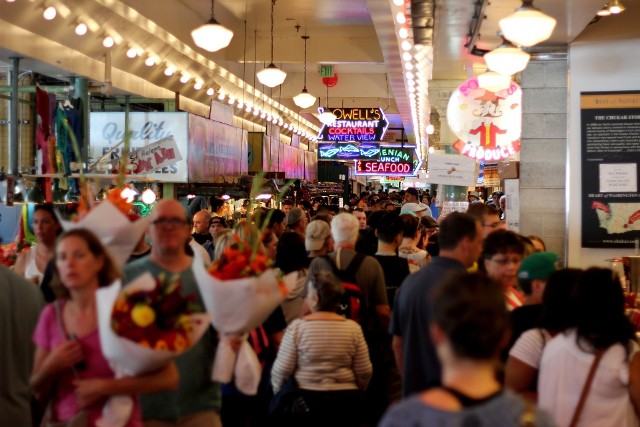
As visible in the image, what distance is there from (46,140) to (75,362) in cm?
779

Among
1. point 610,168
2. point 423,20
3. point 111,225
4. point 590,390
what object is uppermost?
point 423,20

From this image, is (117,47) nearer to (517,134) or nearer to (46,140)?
(46,140)

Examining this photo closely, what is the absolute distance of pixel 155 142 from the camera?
42.2ft

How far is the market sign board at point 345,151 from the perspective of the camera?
2667cm

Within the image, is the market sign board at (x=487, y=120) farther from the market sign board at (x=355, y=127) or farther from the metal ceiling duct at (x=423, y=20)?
the market sign board at (x=355, y=127)

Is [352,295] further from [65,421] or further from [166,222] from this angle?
[65,421]

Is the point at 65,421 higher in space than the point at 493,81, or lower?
lower

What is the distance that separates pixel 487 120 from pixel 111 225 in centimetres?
717

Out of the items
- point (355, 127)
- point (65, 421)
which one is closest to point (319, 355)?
point (65, 421)

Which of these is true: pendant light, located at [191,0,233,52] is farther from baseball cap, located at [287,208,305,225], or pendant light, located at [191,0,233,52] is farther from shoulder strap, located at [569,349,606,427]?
shoulder strap, located at [569,349,606,427]

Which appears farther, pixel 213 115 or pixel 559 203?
pixel 213 115

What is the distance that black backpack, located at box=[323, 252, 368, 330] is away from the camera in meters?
6.18

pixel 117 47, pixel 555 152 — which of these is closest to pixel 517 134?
pixel 555 152

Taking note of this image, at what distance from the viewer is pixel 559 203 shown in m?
10.3
